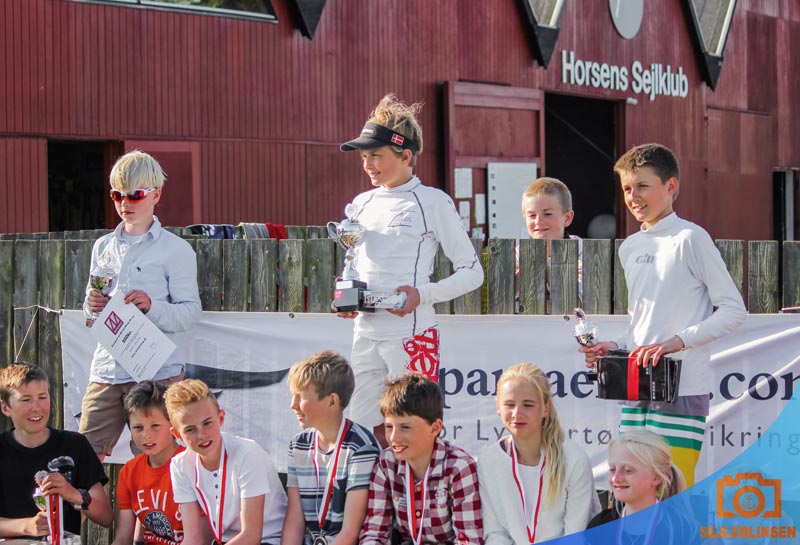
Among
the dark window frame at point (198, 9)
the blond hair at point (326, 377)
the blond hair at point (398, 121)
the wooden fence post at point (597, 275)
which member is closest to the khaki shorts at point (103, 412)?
the blond hair at point (326, 377)

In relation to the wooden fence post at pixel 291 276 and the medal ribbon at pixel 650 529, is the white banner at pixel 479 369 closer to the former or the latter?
the wooden fence post at pixel 291 276

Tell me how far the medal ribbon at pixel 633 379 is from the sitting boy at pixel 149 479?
209cm

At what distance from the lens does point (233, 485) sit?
476cm

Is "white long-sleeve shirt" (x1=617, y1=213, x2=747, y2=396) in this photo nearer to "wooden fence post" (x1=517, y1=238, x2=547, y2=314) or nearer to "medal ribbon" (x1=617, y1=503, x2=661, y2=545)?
"medal ribbon" (x1=617, y1=503, x2=661, y2=545)

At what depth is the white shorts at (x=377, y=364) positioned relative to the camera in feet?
16.2

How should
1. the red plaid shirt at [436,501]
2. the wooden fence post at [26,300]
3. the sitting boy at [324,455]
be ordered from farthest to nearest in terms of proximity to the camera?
the wooden fence post at [26,300] → the sitting boy at [324,455] → the red plaid shirt at [436,501]

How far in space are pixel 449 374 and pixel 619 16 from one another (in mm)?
17227

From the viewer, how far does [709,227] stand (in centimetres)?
2333

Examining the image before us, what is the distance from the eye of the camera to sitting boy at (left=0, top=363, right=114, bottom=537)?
16.9 ft

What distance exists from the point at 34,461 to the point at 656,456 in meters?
2.87

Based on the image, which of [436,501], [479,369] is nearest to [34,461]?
[436,501]

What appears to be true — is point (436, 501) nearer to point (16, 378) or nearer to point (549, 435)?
point (549, 435)

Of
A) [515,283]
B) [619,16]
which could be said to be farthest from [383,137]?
[619,16]

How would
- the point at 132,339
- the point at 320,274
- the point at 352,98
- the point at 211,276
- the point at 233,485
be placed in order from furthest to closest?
the point at 352,98 → the point at 211,276 → the point at 320,274 → the point at 132,339 → the point at 233,485
